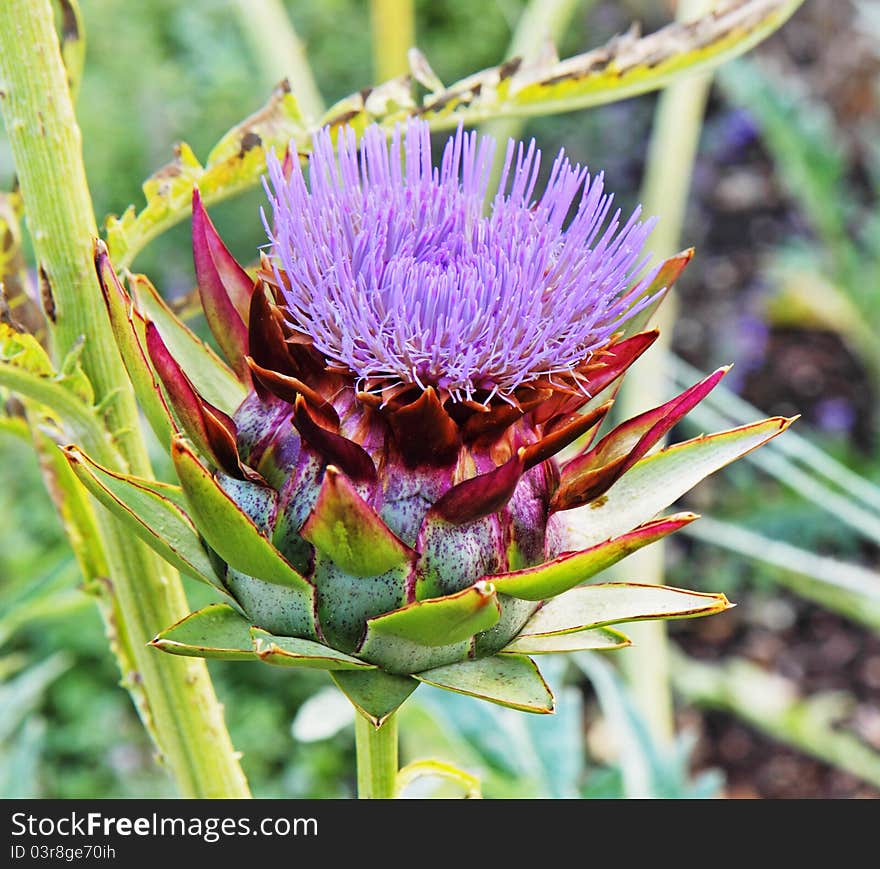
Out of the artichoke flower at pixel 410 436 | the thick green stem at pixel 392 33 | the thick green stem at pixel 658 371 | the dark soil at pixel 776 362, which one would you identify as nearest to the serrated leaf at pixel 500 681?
the artichoke flower at pixel 410 436

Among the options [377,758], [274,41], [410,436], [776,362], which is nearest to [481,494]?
[410,436]

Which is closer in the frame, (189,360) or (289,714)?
(189,360)

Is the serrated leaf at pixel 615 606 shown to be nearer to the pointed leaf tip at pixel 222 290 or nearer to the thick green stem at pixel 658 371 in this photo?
the pointed leaf tip at pixel 222 290

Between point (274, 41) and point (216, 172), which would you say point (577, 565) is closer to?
point (216, 172)
